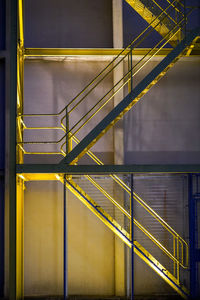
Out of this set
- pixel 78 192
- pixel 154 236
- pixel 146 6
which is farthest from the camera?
pixel 154 236

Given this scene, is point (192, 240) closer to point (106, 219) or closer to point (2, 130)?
point (106, 219)

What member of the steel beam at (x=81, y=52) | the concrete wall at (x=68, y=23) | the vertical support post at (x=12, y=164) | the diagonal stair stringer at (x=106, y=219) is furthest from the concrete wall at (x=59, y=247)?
the concrete wall at (x=68, y=23)

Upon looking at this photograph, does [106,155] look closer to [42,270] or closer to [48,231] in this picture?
[48,231]

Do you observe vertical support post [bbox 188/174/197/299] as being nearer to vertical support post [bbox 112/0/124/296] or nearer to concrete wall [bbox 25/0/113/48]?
vertical support post [bbox 112/0/124/296]

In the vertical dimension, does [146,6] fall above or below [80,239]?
above

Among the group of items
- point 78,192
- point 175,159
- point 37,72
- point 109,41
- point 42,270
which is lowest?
point 42,270

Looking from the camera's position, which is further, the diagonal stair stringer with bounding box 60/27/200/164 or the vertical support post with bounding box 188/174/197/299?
the vertical support post with bounding box 188/174/197/299

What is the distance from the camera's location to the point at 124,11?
1119 cm

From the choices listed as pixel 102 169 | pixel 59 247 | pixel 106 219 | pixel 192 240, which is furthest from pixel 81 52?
pixel 192 240

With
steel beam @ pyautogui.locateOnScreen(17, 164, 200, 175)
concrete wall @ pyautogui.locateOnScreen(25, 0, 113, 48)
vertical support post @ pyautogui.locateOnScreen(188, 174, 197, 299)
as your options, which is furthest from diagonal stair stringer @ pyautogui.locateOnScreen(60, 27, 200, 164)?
concrete wall @ pyautogui.locateOnScreen(25, 0, 113, 48)

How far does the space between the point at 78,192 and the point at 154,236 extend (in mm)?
3074

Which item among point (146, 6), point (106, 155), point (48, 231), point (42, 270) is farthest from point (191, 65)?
point (42, 270)

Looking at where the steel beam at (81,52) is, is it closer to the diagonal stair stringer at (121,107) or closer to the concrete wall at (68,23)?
the concrete wall at (68,23)

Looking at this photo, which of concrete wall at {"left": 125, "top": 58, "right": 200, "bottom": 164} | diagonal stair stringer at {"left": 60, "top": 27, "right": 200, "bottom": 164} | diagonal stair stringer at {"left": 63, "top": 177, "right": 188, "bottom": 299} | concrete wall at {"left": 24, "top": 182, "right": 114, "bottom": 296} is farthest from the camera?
concrete wall at {"left": 125, "top": 58, "right": 200, "bottom": 164}
